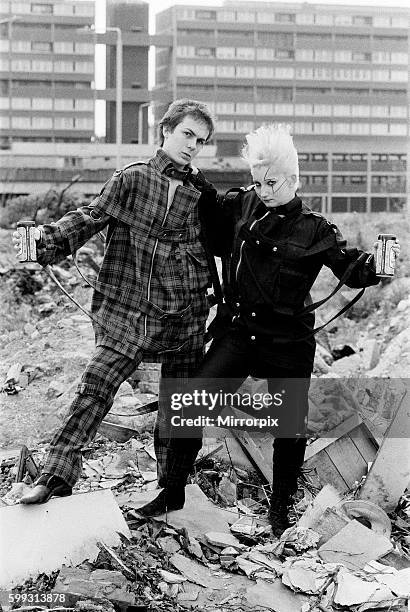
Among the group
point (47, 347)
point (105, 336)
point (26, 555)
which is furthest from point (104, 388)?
point (47, 347)

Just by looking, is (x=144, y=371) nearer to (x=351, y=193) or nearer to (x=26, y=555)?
(x=26, y=555)

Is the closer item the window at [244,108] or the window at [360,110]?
the window at [244,108]

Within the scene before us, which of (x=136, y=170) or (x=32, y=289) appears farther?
(x=32, y=289)

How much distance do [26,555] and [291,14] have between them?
145 ft

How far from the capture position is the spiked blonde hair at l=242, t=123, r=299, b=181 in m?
3.94

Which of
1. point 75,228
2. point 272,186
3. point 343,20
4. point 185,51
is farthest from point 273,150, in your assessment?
point 343,20

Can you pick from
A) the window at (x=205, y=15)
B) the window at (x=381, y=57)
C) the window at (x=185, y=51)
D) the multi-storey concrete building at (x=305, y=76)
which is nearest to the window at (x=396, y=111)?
the multi-storey concrete building at (x=305, y=76)

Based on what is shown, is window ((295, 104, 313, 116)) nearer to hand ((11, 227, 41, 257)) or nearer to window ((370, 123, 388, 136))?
window ((370, 123, 388, 136))

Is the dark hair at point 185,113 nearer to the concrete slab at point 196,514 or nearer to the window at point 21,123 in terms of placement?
the concrete slab at point 196,514

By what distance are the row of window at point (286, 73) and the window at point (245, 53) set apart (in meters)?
0.44

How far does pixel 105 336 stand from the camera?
3.98 m

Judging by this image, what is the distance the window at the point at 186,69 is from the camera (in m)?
39.9

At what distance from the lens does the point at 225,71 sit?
4216cm

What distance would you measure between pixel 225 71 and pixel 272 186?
3937cm
